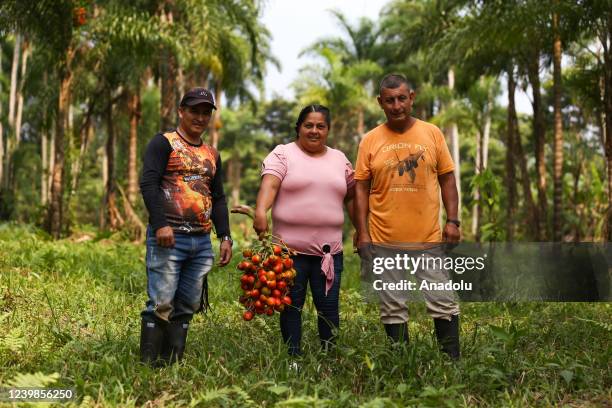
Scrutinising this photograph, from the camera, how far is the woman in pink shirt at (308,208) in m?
3.47

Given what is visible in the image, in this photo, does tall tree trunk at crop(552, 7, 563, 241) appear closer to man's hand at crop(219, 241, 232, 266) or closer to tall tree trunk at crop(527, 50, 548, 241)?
tall tree trunk at crop(527, 50, 548, 241)

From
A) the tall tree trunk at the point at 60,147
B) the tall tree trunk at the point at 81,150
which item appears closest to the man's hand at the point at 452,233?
the tall tree trunk at the point at 60,147

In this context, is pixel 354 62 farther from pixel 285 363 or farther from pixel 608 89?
pixel 285 363

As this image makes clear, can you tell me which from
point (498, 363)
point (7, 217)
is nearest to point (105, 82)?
point (7, 217)

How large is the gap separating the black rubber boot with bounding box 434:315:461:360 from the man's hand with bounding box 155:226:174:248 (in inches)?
65.4

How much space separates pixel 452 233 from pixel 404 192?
0.39m

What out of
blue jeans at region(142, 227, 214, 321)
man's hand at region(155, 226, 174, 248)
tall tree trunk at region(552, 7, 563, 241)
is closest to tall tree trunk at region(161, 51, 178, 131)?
tall tree trunk at region(552, 7, 563, 241)

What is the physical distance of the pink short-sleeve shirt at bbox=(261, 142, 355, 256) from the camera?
347 centimetres

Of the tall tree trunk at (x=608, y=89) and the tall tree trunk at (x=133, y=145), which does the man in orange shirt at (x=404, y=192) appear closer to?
the tall tree trunk at (x=608, y=89)

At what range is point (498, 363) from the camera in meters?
3.49

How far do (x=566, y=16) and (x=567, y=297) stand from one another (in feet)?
19.0

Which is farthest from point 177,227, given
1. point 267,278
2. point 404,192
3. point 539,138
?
point 539,138

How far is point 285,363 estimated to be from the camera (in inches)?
138

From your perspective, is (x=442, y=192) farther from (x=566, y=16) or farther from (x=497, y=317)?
(x=566, y=16)
